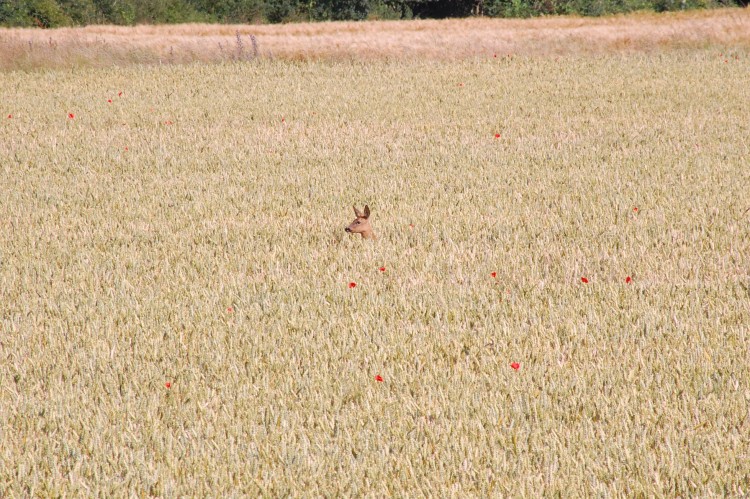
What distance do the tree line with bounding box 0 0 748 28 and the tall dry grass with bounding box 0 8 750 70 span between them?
9461 millimetres

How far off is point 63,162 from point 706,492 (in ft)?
28.8

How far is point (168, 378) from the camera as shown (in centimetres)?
411

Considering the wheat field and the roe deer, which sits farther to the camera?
the roe deer

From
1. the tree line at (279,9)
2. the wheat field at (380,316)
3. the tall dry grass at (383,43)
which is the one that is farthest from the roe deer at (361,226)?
the tree line at (279,9)

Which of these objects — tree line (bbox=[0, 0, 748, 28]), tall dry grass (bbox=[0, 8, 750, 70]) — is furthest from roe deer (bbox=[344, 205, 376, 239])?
tree line (bbox=[0, 0, 748, 28])

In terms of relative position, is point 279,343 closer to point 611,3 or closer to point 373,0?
point 611,3

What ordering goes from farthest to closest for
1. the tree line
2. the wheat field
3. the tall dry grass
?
the tree line → the tall dry grass → the wheat field

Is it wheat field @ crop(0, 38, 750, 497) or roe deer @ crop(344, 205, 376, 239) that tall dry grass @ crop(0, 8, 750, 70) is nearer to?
wheat field @ crop(0, 38, 750, 497)

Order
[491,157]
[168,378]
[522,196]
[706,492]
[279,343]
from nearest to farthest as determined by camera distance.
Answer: [706,492] → [168,378] → [279,343] → [522,196] → [491,157]

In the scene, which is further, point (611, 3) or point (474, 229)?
point (611, 3)

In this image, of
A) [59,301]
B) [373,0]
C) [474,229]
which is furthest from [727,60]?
[373,0]

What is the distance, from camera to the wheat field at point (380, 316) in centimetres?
331

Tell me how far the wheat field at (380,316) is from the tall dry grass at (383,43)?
989 centimetres

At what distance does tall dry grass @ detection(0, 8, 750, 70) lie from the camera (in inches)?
796
